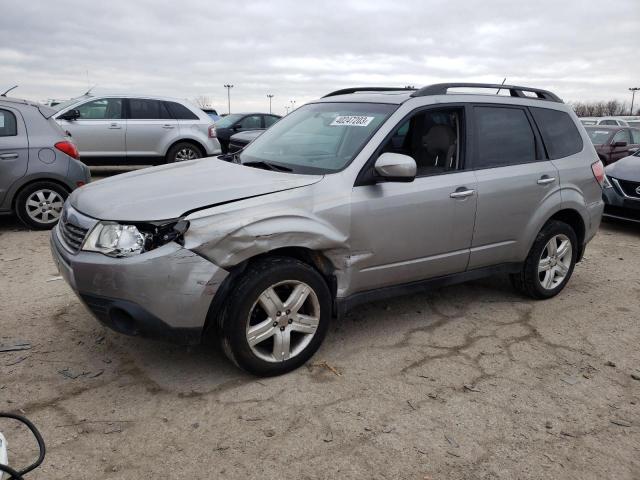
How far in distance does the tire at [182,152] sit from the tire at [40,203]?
4.29 m

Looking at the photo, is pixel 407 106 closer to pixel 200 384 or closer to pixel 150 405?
pixel 200 384

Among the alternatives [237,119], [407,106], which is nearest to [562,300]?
[407,106]

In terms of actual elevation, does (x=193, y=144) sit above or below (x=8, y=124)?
below

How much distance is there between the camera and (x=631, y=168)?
7859 millimetres

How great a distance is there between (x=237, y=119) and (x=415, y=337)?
13.4 m

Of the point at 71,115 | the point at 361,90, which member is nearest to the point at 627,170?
the point at 361,90

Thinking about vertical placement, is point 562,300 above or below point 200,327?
below

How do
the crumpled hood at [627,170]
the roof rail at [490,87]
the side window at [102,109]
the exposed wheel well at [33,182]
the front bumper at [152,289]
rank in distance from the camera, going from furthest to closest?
the side window at [102,109] < the crumpled hood at [627,170] < the exposed wheel well at [33,182] < the roof rail at [490,87] < the front bumper at [152,289]

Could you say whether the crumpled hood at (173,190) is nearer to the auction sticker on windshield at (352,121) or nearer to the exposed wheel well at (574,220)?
the auction sticker on windshield at (352,121)

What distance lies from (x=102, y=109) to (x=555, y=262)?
29.2 feet

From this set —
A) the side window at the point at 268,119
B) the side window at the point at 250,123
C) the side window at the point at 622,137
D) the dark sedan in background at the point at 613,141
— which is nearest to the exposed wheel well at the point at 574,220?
the dark sedan in background at the point at 613,141

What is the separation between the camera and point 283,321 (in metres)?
3.21

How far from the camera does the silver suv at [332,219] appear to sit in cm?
Answer: 289

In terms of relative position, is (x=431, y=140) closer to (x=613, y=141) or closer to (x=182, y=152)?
(x=182, y=152)
